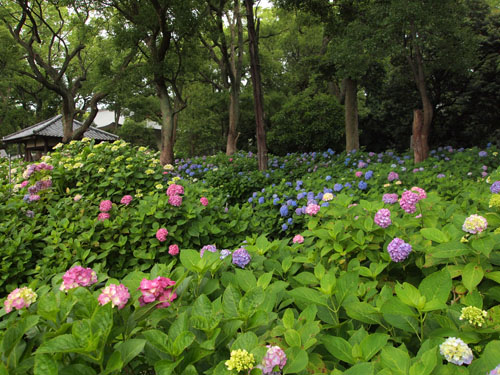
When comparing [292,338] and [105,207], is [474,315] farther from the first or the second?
[105,207]

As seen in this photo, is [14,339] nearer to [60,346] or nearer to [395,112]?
[60,346]

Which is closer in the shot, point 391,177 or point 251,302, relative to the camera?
point 251,302

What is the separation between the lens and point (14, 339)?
2.32 ft

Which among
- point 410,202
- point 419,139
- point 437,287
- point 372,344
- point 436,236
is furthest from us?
point 419,139

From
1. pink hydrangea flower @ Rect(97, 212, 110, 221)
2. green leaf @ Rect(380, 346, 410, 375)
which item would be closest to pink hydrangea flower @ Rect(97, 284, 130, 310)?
green leaf @ Rect(380, 346, 410, 375)

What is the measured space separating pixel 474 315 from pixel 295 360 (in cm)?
45

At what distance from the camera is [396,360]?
706mm

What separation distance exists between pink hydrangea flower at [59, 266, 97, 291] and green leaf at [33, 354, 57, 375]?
0.35m

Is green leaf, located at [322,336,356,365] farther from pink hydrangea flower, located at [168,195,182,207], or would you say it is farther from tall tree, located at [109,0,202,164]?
tall tree, located at [109,0,202,164]

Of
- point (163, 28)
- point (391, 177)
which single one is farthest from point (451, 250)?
point (163, 28)

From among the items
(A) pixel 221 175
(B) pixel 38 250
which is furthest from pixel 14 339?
(A) pixel 221 175

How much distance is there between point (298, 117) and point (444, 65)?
4.57m

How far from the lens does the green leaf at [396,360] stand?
686 millimetres

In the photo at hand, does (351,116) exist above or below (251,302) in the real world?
above
